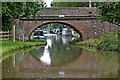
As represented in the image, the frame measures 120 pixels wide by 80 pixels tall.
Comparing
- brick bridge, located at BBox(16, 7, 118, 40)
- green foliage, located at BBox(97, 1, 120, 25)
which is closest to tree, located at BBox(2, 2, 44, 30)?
green foliage, located at BBox(97, 1, 120, 25)

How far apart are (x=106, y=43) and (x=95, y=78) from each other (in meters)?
13.9

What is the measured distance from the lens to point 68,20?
3266 centimetres

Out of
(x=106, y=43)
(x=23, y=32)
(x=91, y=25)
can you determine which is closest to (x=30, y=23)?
(x=23, y=32)

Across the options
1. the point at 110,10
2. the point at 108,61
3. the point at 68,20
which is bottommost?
the point at 108,61

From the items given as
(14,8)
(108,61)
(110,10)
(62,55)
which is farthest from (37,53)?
(108,61)

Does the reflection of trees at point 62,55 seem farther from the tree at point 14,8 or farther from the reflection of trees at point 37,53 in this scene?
the tree at point 14,8

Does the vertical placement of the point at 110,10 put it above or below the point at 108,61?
above

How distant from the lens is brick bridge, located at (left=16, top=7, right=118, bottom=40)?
32156 millimetres

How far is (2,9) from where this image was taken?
64.7 ft

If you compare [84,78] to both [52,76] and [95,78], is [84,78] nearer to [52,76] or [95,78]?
[95,78]

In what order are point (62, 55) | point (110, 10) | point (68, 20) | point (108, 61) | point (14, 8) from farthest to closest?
point (68, 20)
point (14, 8)
point (110, 10)
point (62, 55)
point (108, 61)

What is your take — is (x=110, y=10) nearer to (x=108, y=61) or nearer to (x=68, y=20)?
(x=108, y=61)

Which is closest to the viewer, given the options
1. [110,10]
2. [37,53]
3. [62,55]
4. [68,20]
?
[62,55]

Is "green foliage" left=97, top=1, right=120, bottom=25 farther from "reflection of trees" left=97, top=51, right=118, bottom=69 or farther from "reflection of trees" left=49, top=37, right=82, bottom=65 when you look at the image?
"reflection of trees" left=97, top=51, right=118, bottom=69
